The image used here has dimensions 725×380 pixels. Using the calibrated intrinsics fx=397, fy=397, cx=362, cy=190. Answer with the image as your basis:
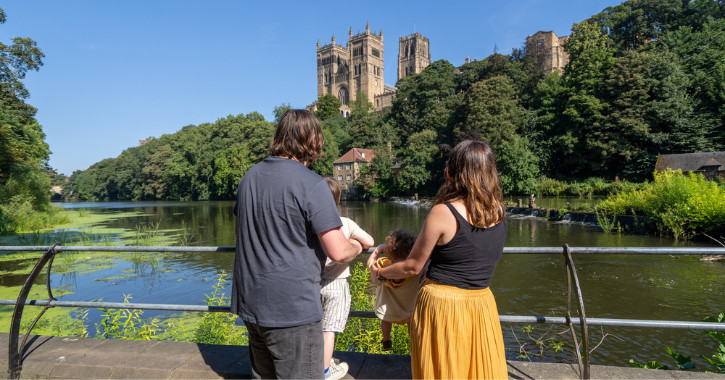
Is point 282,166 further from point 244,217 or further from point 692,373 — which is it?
point 692,373

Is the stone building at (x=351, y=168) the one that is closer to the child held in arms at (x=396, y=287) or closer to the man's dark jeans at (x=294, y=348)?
the child held in arms at (x=396, y=287)

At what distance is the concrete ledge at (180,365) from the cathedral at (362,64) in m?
102

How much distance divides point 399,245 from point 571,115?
4422cm

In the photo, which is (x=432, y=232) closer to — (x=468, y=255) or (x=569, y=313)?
(x=468, y=255)

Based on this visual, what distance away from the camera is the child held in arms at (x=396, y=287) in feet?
8.37

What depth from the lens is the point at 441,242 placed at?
1967 millimetres

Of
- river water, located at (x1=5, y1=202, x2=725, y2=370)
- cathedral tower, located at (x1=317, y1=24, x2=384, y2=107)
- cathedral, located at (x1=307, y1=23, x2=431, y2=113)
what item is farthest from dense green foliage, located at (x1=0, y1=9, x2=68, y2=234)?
cathedral tower, located at (x1=317, y1=24, x2=384, y2=107)

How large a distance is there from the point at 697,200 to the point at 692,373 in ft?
56.4

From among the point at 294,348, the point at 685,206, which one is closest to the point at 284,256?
the point at 294,348

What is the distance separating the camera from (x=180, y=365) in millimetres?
2650

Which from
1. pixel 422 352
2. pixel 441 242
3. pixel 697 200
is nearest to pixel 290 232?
pixel 441 242

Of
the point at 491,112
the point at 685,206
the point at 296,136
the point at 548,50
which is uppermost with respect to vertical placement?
the point at 548,50

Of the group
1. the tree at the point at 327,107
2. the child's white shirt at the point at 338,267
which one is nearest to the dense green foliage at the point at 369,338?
the child's white shirt at the point at 338,267

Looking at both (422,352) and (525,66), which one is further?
(525,66)
